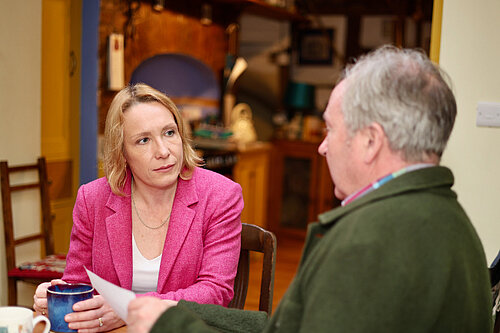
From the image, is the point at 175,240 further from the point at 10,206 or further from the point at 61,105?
the point at 61,105

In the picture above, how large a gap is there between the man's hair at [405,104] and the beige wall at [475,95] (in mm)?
1713

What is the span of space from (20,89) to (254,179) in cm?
284

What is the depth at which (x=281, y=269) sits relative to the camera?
515 centimetres

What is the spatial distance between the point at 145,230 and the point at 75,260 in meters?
0.22

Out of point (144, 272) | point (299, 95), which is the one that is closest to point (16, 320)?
point (144, 272)

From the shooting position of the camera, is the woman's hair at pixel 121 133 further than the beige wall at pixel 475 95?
No

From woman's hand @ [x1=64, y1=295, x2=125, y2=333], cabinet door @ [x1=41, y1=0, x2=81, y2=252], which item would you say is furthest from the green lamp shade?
woman's hand @ [x1=64, y1=295, x2=125, y2=333]

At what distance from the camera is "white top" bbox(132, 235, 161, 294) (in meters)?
1.77

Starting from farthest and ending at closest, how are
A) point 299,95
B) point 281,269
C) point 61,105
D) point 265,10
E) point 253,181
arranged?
point 299,95, point 265,10, point 253,181, point 281,269, point 61,105

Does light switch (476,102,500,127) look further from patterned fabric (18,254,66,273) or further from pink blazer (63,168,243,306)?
patterned fabric (18,254,66,273)

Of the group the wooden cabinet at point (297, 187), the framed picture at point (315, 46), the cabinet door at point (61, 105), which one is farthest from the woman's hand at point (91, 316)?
the framed picture at point (315, 46)

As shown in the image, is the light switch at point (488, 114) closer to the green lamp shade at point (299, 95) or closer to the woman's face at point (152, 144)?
the woman's face at point (152, 144)

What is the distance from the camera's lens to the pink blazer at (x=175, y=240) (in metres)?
1.74

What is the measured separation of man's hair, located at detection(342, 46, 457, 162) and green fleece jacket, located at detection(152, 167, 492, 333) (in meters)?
0.05
